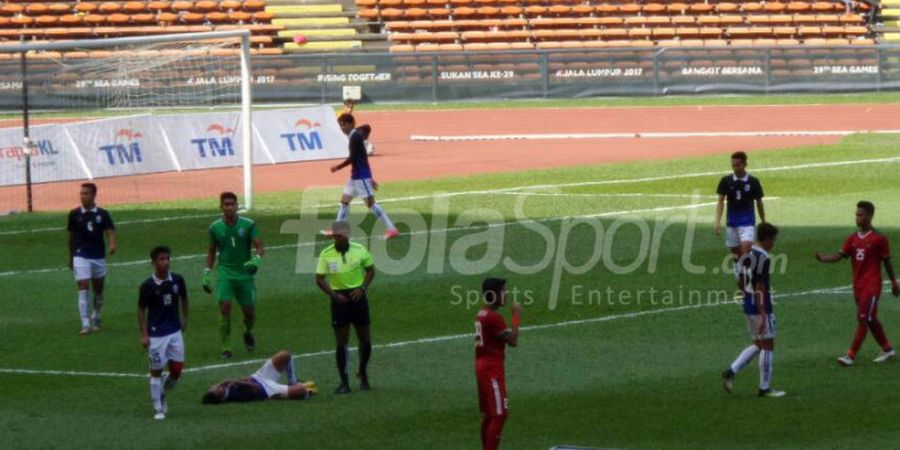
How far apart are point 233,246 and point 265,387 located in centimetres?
310

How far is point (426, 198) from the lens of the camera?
3600 cm

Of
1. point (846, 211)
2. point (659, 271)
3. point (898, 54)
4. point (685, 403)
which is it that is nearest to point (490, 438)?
point (685, 403)

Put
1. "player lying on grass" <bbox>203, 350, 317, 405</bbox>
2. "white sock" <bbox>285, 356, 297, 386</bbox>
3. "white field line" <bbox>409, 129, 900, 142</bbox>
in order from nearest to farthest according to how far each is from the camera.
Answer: "player lying on grass" <bbox>203, 350, 317, 405</bbox>
"white sock" <bbox>285, 356, 297, 386</bbox>
"white field line" <bbox>409, 129, 900, 142</bbox>

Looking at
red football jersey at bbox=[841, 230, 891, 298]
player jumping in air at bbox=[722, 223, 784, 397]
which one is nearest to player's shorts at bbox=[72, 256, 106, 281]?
player jumping in air at bbox=[722, 223, 784, 397]

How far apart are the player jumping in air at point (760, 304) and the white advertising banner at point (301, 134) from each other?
28094 mm

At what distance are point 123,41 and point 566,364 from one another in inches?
681

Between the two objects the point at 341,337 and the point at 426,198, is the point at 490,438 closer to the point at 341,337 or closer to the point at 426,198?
the point at 341,337

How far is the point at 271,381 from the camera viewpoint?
17.8 m

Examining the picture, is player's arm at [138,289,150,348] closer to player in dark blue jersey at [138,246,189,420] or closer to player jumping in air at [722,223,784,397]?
player in dark blue jersey at [138,246,189,420]

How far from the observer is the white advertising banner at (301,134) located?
44.5m

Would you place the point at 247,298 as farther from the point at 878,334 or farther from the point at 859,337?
the point at 878,334

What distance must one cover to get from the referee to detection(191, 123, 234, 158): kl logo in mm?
24152

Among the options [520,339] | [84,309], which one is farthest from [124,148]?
[520,339]

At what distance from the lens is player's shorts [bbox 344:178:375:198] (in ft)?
95.8
